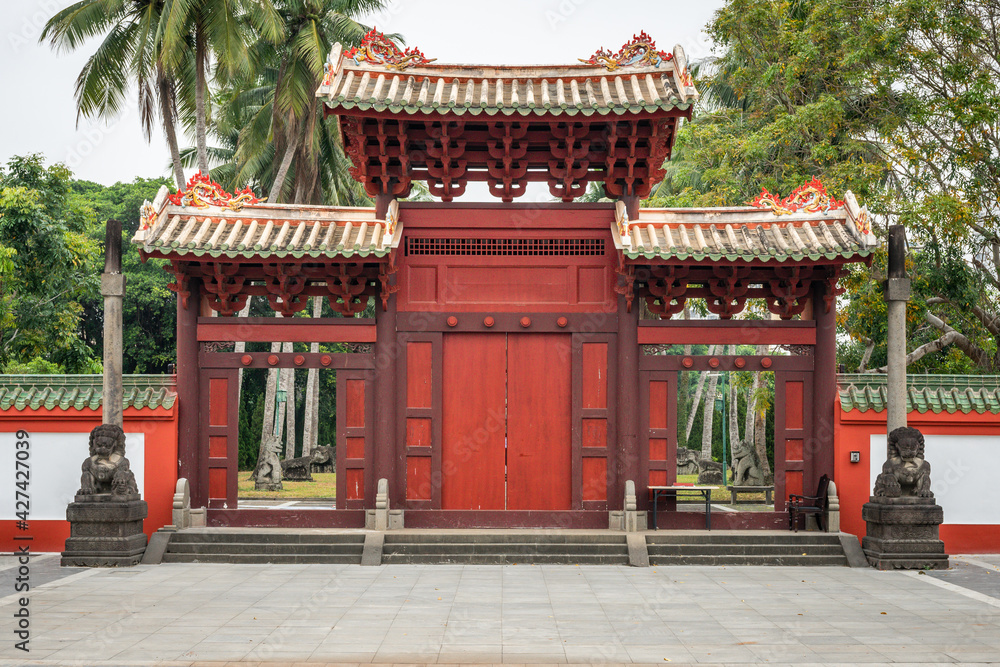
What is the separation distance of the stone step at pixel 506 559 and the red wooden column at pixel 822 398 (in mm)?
2737

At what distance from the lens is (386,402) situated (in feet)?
34.9

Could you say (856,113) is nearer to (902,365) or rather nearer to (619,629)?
(902,365)

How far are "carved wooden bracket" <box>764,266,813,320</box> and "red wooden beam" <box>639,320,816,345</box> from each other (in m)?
0.25

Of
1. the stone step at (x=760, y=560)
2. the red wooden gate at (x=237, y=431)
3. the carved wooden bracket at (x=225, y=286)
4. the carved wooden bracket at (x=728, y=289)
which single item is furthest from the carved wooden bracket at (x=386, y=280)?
the stone step at (x=760, y=560)

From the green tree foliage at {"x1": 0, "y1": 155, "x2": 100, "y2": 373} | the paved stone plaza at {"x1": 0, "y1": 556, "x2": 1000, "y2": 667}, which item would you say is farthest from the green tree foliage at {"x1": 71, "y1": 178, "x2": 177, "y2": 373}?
the paved stone plaza at {"x1": 0, "y1": 556, "x2": 1000, "y2": 667}

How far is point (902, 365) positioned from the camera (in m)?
10.2

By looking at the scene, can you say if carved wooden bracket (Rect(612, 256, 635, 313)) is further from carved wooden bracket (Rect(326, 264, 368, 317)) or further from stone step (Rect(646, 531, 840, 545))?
carved wooden bracket (Rect(326, 264, 368, 317))

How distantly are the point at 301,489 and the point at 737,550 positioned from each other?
1225 cm

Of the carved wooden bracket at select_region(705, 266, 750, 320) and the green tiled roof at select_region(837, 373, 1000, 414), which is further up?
the carved wooden bracket at select_region(705, 266, 750, 320)

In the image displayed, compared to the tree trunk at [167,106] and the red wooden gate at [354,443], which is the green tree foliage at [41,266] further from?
the red wooden gate at [354,443]

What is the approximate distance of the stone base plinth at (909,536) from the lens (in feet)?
31.7

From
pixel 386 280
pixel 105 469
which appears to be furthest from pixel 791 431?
pixel 105 469

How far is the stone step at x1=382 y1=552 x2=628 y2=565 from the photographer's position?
9.89 meters

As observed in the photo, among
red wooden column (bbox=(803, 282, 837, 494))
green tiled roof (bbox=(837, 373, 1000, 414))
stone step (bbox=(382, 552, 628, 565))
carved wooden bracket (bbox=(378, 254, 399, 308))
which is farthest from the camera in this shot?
red wooden column (bbox=(803, 282, 837, 494))
